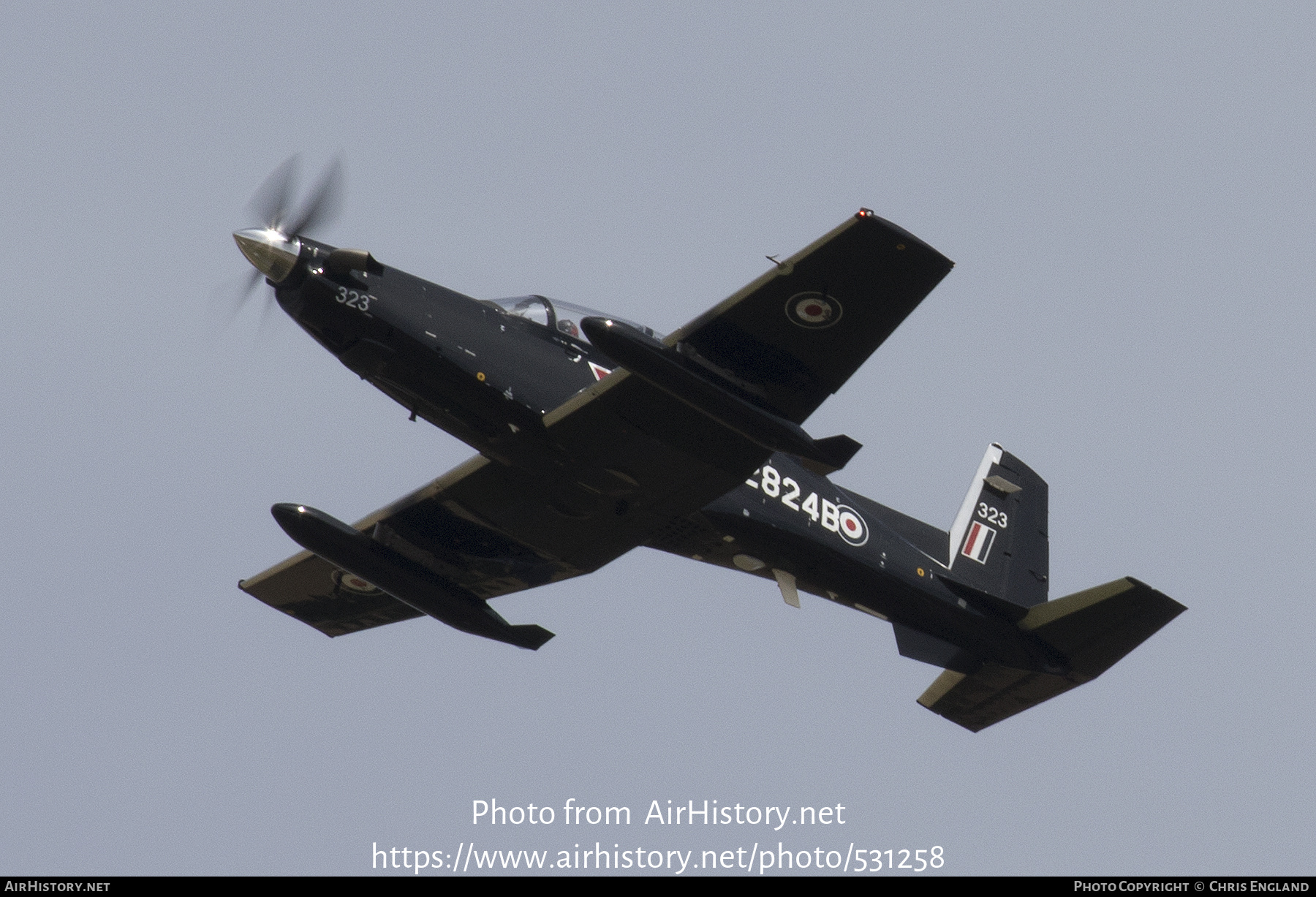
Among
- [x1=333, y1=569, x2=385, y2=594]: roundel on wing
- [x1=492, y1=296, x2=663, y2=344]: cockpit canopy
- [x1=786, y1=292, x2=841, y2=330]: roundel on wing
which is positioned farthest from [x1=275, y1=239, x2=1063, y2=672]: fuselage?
[x1=333, y1=569, x2=385, y2=594]: roundel on wing

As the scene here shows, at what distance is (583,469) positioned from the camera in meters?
20.5

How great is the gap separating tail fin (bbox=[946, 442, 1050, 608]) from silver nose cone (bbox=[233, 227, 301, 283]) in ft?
30.4

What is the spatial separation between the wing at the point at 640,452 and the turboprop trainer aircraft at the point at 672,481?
3 cm

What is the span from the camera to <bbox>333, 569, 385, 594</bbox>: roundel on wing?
23750 mm

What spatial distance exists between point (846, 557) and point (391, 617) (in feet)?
20.9

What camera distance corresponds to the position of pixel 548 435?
Result: 2006 centimetres

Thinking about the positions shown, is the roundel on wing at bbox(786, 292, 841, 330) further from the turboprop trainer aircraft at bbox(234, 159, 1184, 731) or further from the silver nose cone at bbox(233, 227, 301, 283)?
the silver nose cone at bbox(233, 227, 301, 283)

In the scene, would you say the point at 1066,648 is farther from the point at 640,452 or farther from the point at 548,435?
the point at 548,435

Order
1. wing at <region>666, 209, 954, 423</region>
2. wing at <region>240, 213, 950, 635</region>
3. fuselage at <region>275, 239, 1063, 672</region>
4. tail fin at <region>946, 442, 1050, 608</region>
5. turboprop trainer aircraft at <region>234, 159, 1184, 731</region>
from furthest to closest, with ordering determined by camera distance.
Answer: tail fin at <region>946, 442, 1050, 608</region> → fuselage at <region>275, 239, 1063, 672</region> → turboprop trainer aircraft at <region>234, 159, 1184, 731</region> → wing at <region>240, 213, 950, 635</region> → wing at <region>666, 209, 954, 423</region>

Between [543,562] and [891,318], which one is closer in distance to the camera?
[891,318]

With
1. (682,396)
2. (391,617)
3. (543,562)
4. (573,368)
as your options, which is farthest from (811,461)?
(391,617)

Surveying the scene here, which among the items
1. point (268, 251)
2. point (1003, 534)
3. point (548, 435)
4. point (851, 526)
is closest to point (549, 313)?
point (548, 435)

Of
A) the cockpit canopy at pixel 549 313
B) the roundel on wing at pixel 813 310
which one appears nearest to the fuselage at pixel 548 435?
the cockpit canopy at pixel 549 313

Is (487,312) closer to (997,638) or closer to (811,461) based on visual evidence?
(811,461)
